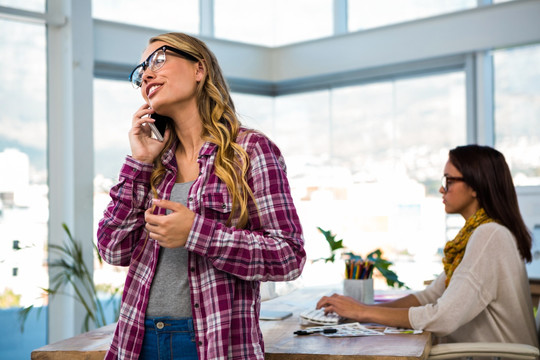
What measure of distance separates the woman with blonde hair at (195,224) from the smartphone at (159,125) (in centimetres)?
2

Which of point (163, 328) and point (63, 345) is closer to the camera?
point (163, 328)

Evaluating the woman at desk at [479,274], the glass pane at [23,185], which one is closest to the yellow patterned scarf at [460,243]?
the woman at desk at [479,274]

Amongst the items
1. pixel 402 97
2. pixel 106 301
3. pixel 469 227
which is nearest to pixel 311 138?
pixel 402 97

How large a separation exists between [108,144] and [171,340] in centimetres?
372

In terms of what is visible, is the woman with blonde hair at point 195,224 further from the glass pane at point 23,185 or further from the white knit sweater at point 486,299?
the glass pane at point 23,185

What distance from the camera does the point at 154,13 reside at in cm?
525

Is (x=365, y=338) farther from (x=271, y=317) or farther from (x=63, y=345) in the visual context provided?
(x=63, y=345)

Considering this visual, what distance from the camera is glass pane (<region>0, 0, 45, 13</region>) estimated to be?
445 cm

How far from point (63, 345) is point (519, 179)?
364cm

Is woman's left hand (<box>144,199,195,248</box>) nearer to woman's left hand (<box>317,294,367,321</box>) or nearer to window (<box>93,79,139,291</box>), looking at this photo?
woman's left hand (<box>317,294,367,321</box>)

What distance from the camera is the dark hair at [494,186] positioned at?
252 cm

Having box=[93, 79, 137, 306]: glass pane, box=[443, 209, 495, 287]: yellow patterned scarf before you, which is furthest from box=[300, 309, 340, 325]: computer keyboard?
box=[93, 79, 137, 306]: glass pane

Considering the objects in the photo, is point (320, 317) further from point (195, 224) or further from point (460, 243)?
point (195, 224)

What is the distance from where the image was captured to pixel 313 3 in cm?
583
